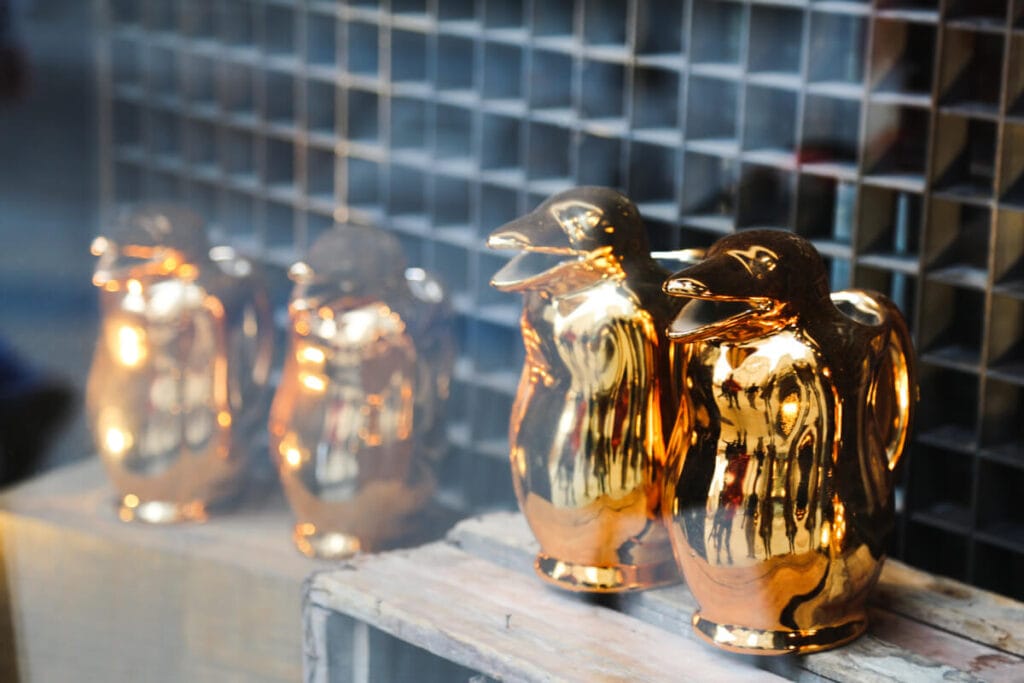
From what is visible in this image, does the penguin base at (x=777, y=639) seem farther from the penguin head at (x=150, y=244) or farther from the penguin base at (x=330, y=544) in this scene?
the penguin head at (x=150, y=244)

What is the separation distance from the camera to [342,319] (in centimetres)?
95

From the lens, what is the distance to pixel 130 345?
103 centimetres

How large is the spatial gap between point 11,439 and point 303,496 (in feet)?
1.05

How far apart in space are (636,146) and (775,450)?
375 mm

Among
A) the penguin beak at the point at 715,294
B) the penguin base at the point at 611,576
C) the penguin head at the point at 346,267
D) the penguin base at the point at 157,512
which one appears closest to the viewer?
the penguin beak at the point at 715,294

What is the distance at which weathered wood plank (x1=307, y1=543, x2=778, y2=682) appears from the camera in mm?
717

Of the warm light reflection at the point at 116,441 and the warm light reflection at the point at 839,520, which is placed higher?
the warm light reflection at the point at 839,520

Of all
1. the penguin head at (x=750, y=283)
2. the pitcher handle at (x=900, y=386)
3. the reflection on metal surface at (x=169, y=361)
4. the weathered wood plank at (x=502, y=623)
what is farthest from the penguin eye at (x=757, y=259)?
the reflection on metal surface at (x=169, y=361)

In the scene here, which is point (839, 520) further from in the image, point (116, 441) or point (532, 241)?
point (116, 441)

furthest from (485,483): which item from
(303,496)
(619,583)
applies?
(619,583)

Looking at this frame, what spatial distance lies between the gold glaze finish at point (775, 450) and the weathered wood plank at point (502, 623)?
0.03m

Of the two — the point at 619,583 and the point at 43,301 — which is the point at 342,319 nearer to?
the point at 619,583

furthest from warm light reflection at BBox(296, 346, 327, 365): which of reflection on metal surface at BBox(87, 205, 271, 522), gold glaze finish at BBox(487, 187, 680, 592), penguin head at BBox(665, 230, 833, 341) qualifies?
penguin head at BBox(665, 230, 833, 341)

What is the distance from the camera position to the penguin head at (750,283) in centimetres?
67
